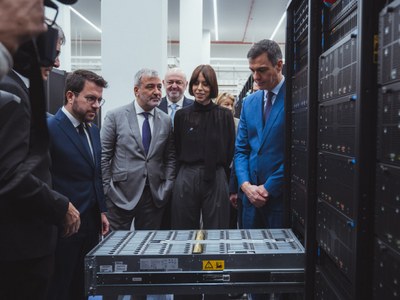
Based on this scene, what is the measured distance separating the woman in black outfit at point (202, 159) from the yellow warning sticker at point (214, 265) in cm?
97

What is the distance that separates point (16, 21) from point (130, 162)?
1.73m

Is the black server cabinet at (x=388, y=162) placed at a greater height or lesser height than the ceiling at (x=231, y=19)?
lesser

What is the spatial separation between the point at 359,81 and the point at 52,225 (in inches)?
43.5

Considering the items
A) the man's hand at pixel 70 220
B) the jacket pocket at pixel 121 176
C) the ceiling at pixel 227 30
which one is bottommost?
the man's hand at pixel 70 220

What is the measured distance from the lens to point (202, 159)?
2.40 metres

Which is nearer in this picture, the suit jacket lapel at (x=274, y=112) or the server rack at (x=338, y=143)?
the server rack at (x=338, y=143)

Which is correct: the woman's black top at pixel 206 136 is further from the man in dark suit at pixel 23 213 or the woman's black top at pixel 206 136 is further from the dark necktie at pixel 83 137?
the man in dark suit at pixel 23 213

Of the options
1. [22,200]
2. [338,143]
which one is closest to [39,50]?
[22,200]

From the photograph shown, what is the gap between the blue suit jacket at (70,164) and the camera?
185 cm

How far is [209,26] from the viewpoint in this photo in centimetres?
1059

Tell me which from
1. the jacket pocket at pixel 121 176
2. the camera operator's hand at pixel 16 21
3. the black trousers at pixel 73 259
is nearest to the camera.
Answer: the camera operator's hand at pixel 16 21

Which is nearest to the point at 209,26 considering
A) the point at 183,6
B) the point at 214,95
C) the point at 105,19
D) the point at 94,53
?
the point at 183,6

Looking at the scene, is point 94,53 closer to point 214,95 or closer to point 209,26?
point 209,26

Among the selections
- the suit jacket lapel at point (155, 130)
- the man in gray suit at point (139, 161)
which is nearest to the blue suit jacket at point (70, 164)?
the man in gray suit at point (139, 161)
